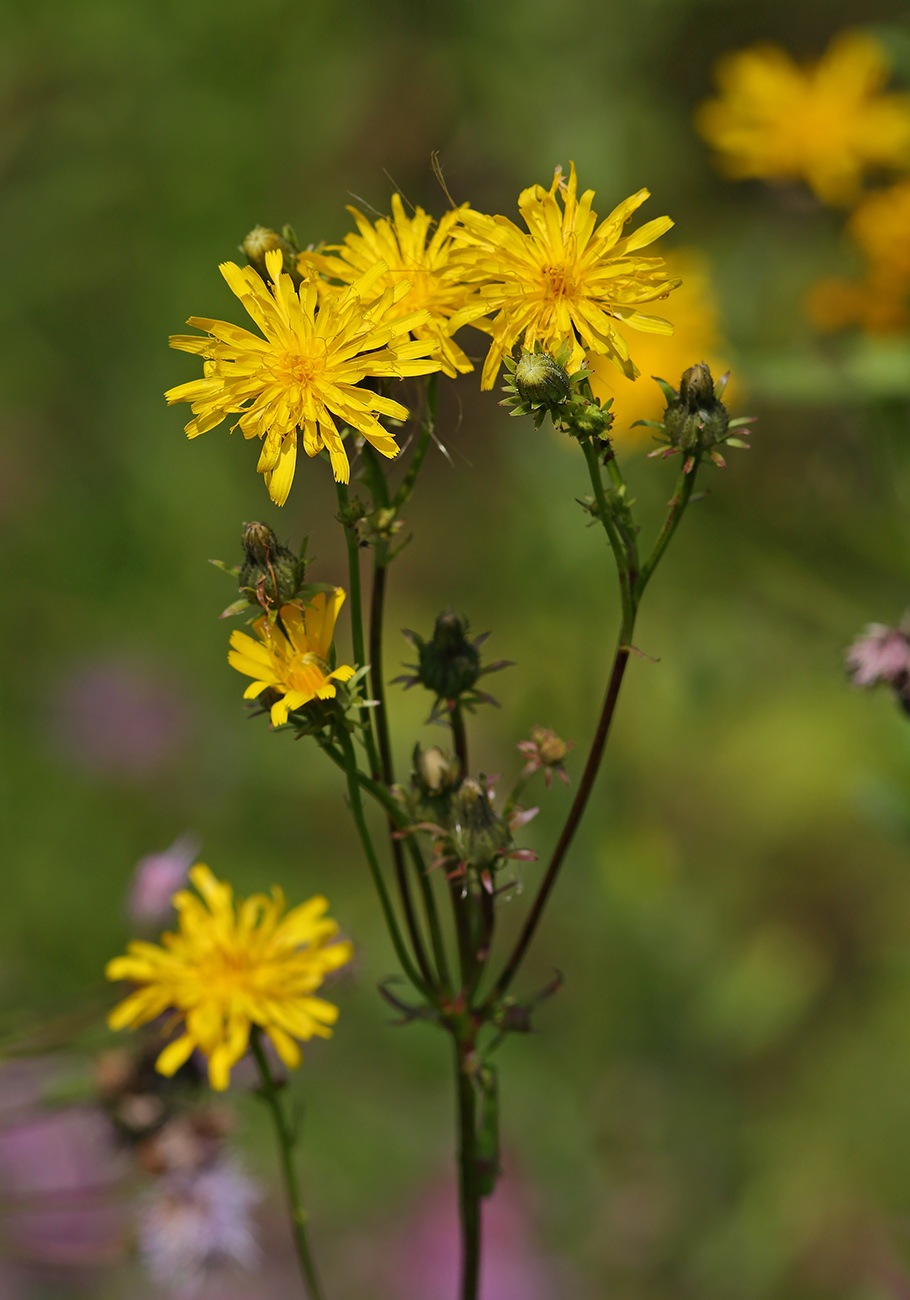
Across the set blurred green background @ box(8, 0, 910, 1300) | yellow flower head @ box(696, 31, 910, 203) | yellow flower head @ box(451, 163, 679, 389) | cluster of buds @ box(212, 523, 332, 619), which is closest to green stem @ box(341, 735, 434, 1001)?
cluster of buds @ box(212, 523, 332, 619)

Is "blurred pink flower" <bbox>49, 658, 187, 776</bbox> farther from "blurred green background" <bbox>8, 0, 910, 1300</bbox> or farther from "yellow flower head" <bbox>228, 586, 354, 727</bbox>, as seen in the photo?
"yellow flower head" <bbox>228, 586, 354, 727</bbox>

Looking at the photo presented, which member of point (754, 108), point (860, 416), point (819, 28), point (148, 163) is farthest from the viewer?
point (819, 28)

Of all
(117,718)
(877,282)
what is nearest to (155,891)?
(877,282)

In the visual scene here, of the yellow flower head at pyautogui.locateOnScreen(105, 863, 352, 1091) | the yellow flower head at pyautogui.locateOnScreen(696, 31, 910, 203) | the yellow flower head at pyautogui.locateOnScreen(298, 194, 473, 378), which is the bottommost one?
the yellow flower head at pyautogui.locateOnScreen(105, 863, 352, 1091)

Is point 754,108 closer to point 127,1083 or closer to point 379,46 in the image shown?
point 379,46

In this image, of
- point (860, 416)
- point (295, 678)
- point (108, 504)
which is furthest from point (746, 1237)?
point (108, 504)

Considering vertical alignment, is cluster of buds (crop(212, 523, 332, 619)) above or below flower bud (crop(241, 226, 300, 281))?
below
